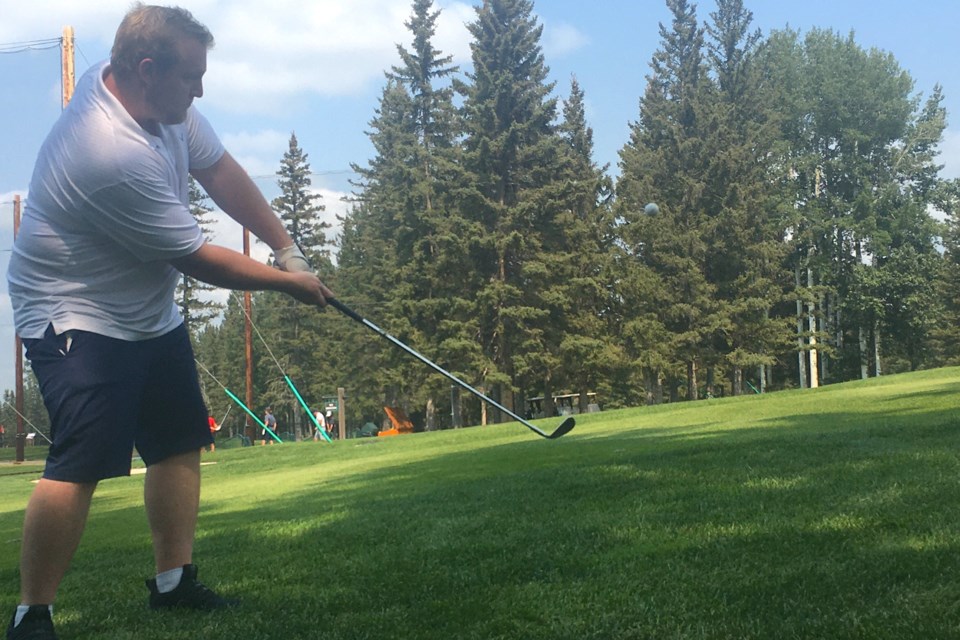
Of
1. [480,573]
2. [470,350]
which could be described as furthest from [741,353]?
[480,573]

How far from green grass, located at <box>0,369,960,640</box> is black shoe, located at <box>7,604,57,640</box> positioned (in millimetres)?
146

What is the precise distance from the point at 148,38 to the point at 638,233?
38.0 m

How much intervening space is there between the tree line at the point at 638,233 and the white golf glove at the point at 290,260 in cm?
3089

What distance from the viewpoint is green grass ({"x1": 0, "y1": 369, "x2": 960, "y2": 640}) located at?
8.19 feet

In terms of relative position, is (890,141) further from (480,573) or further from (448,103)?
(480,573)

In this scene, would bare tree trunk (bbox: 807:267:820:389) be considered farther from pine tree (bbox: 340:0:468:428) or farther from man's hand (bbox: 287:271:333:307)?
man's hand (bbox: 287:271:333:307)

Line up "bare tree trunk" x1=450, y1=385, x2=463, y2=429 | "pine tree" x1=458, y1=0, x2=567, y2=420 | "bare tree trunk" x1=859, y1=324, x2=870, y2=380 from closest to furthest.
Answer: "pine tree" x1=458, y1=0, x2=567, y2=420 → "bare tree trunk" x1=450, y1=385, x2=463, y2=429 → "bare tree trunk" x1=859, y1=324, x2=870, y2=380

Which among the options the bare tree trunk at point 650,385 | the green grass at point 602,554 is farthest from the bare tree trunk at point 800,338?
the green grass at point 602,554

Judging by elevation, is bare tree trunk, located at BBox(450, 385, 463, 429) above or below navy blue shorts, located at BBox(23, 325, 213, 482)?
below

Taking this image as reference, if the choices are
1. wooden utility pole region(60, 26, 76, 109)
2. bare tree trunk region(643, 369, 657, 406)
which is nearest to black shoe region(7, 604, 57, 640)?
wooden utility pole region(60, 26, 76, 109)

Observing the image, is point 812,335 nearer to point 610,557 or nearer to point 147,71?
point 610,557

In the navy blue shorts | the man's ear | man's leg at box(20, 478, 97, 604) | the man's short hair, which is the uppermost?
the man's short hair

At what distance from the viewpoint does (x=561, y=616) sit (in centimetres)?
255

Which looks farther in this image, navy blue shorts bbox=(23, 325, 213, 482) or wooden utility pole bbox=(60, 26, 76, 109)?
wooden utility pole bbox=(60, 26, 76, 109)
